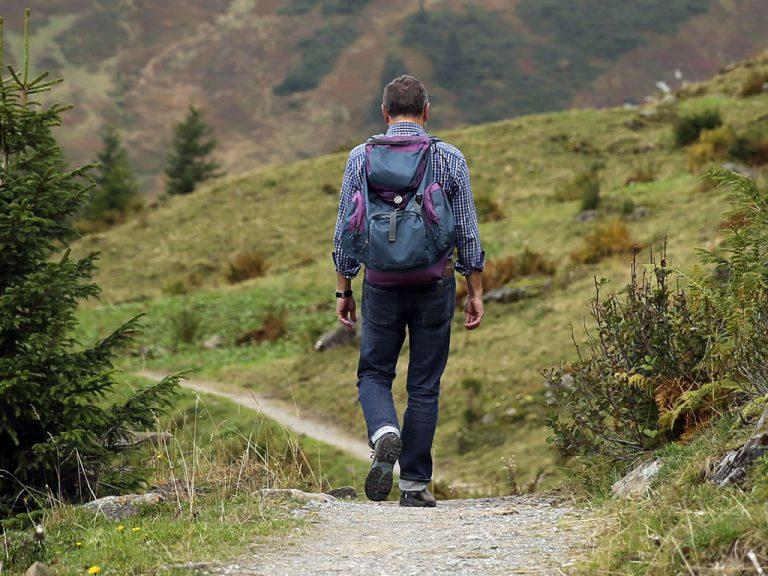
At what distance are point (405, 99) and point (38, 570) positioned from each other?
112 inches

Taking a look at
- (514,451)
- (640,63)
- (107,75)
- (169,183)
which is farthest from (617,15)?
(514,451)

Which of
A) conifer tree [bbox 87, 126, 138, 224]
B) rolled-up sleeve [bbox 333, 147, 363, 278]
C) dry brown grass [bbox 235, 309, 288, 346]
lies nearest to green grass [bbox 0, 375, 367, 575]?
rolled-up sleeve [bbox 333, 147, 363, 278]

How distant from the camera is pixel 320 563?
425 cm

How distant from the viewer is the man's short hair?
5.49m

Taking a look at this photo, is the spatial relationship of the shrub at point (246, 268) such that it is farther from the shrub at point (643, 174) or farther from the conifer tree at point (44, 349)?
the conifer tree at point (44, 349)

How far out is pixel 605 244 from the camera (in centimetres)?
1561

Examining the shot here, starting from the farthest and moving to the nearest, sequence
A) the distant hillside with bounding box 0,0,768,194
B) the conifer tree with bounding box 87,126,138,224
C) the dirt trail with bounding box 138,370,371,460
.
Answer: the distant hillside with bounding box 0,0,768,194
the conifer tree with bounding box 87,126,138,224
the dirt trail with bounding box 138,370,371,460

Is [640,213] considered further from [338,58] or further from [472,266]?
[338,58]

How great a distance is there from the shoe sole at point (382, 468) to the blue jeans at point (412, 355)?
0.48ft

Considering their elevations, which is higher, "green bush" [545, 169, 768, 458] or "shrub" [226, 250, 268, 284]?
"green bush" [545, 169, 768, 458]

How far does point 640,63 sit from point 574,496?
563ft

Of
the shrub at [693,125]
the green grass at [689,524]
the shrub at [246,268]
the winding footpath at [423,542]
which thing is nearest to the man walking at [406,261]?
the winding footpath at [423,542]

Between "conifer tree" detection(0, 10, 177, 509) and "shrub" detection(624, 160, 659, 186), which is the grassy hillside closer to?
"shrub" detection(624, 160, 659, 186)

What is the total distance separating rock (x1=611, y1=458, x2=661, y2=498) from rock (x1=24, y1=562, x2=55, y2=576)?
2.51 metres
